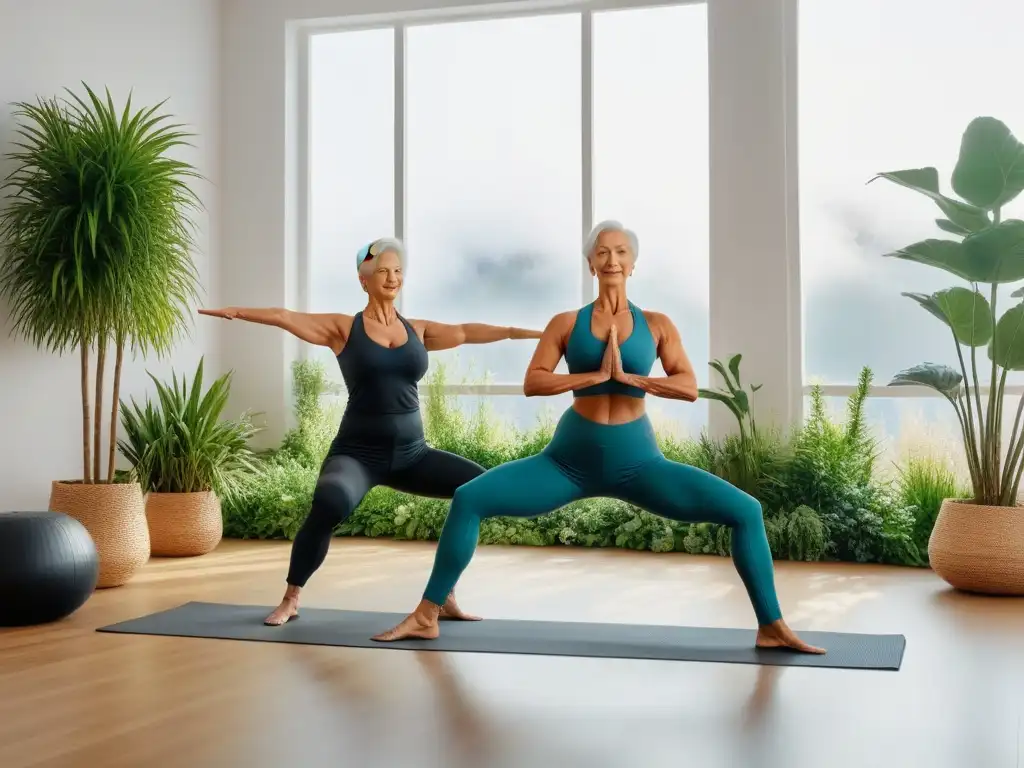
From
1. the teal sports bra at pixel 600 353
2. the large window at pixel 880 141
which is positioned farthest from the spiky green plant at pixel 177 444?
the large window at pixel 880 141

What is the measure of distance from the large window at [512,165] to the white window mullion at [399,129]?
11 millimetres

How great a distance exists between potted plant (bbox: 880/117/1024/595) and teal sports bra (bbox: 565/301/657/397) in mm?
1584

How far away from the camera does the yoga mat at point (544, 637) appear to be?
3514 mm

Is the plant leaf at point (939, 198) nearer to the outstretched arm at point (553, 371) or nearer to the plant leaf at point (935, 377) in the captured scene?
the plant leaf at point (935, 377)

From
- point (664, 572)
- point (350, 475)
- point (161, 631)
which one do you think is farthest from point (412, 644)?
point (664, 572)

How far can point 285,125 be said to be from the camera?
742 cm

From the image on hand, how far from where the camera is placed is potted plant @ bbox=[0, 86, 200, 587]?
5.00 m

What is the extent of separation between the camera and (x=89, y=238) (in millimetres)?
5020

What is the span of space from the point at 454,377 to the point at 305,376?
3.27 feet

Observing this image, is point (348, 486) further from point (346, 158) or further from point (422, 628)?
point (346, 158)

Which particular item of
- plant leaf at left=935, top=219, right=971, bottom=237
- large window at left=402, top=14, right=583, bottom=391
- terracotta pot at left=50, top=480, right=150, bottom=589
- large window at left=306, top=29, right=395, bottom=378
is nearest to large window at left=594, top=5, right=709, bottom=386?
large window at left=402, top=14, right=583, bottom=391

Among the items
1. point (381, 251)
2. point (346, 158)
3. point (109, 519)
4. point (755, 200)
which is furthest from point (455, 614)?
point (346, 158)

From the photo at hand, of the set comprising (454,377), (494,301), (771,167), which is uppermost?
(771,167)

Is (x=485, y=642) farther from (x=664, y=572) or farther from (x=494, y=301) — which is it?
(x=494, y=301)
